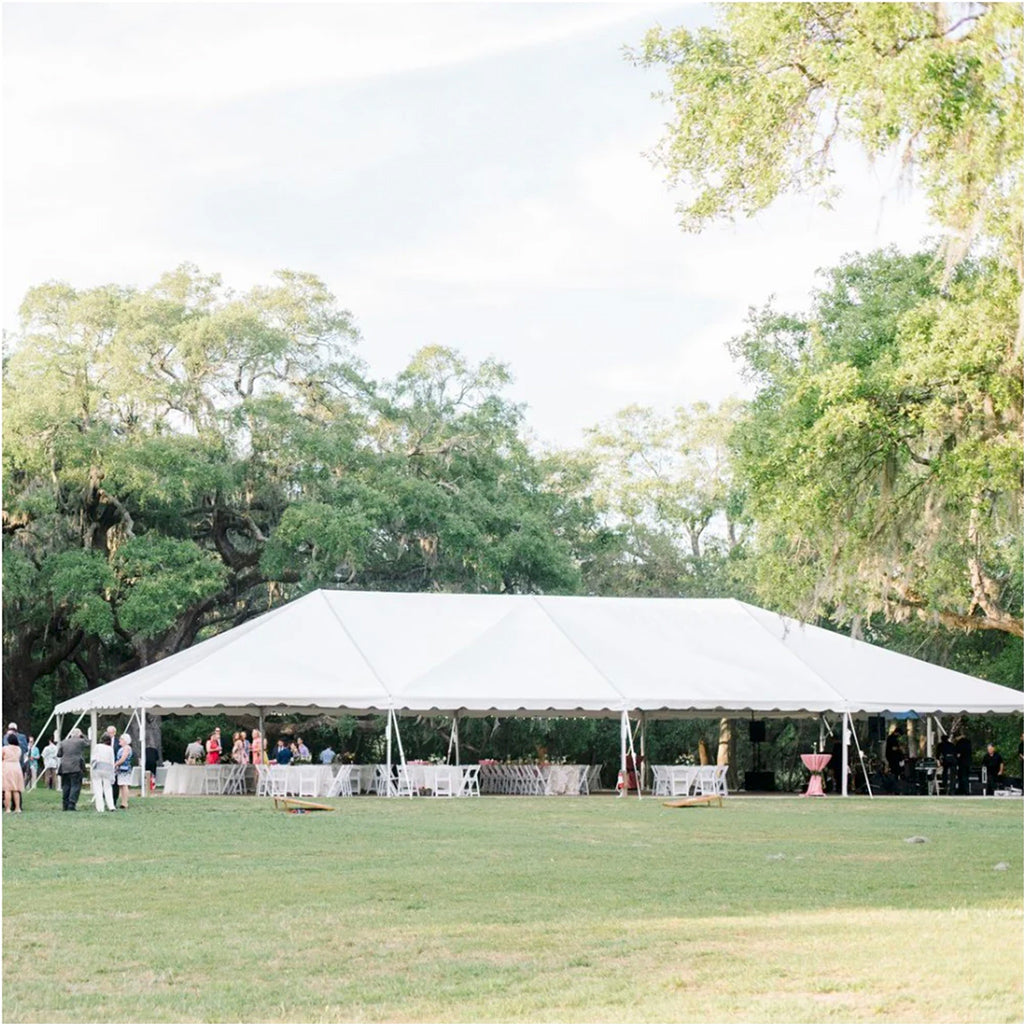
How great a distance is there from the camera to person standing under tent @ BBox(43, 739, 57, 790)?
28078 mm

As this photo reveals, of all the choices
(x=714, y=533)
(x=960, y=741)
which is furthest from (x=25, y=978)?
(x=714, y=533)

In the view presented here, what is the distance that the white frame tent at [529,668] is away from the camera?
82.9ft

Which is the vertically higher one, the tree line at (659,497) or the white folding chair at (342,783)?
the tree line at (659,497)

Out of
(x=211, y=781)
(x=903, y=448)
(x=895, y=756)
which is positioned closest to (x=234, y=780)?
(x=211, y=781)

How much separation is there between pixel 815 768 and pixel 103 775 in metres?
12.9

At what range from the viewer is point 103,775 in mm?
20562

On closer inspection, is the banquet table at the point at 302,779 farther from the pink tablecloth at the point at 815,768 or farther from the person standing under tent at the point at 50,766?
the pink tablecloth at the point at 815,768

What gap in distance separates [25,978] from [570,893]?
426 centimetres

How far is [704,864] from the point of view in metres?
12.6

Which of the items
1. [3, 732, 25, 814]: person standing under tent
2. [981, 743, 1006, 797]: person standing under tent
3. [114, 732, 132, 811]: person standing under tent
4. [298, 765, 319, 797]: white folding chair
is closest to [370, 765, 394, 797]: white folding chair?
[298, 765, 319, 797]: white folding chair

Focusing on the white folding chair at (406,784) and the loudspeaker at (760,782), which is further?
the loudspeaker at (760,782)

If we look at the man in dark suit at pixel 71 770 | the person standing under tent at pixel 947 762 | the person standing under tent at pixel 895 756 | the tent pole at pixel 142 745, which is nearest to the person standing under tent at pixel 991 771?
the person standing under tent at pixel 947 762

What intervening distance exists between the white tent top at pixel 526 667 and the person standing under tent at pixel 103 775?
3.58 metres

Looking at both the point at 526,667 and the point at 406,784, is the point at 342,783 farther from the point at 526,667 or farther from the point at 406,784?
the point at 526,667
